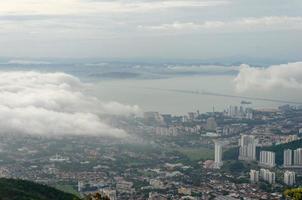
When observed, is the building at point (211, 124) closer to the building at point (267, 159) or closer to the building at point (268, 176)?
the building at point (267, 159)

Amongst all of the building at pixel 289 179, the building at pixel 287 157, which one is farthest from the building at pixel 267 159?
the building at pixel 289 179

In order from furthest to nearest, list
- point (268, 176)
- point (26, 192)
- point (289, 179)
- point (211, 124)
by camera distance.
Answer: point (211, 124), point (268, 176), point (289, 179), point (26, 192)

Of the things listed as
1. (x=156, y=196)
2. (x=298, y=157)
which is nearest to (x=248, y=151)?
(x=298, y=157)

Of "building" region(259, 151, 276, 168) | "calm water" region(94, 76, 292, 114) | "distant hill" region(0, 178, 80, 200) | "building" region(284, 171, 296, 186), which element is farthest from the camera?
"calm water" region(94, 76, 292, 114)

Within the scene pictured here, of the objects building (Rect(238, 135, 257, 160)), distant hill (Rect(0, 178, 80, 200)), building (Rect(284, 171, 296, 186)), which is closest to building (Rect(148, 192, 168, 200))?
distant hill (Rect(0, 178, 80, 200))

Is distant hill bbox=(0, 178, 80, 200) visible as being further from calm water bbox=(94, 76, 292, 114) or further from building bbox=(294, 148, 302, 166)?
calm water bbox=(94, 76, 292, 114)

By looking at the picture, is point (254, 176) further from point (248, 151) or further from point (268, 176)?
point (248, 151)
